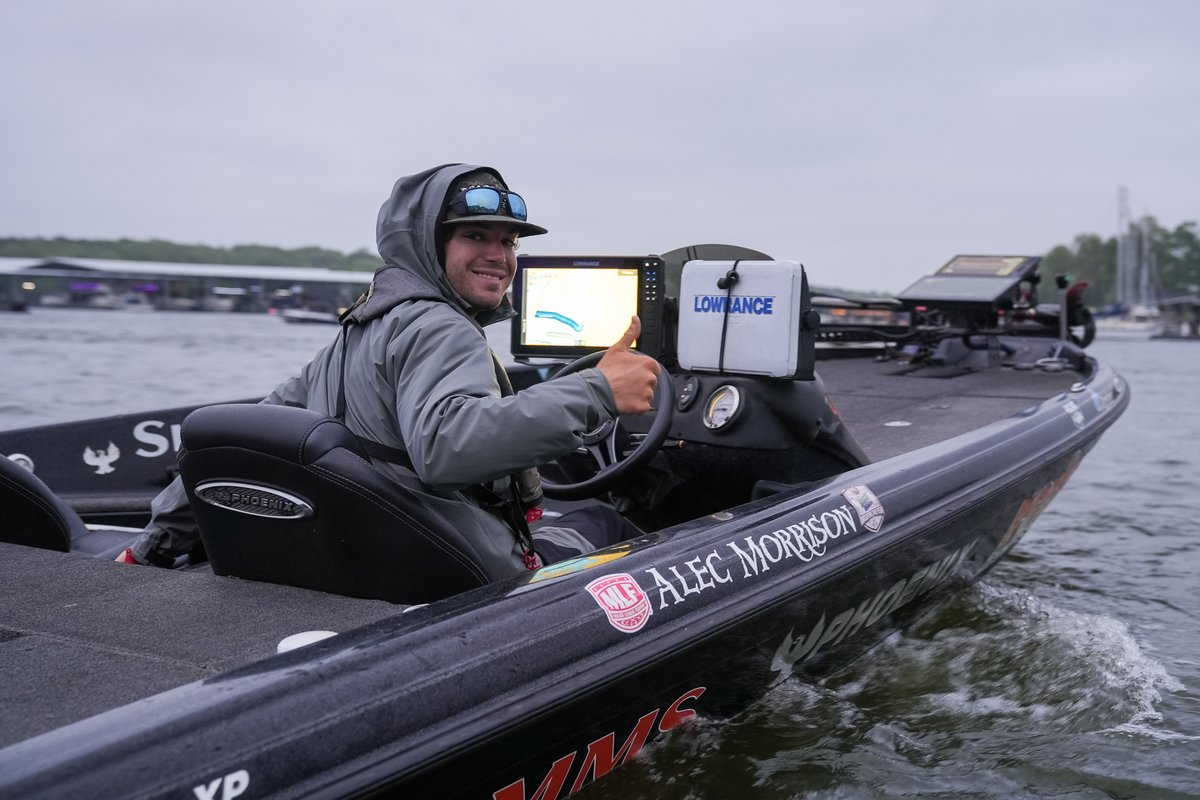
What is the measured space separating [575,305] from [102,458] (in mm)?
2376

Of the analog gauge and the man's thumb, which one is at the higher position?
the man's thumb

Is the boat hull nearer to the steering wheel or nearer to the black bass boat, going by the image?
the black bass boat

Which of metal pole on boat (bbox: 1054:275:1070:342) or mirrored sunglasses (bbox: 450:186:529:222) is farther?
metal pole on boat (bbox: 1054:275:1070:342)

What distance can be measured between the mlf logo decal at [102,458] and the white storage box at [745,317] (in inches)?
106

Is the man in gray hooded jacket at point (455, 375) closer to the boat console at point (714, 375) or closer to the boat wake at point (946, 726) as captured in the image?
the boat console at point (714, 375)

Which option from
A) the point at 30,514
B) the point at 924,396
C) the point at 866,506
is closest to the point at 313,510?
the point at 30,514

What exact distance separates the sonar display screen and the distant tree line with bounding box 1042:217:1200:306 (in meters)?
80.2

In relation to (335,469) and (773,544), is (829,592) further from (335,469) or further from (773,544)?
(335,469)

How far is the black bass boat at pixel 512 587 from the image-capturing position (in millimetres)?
1445

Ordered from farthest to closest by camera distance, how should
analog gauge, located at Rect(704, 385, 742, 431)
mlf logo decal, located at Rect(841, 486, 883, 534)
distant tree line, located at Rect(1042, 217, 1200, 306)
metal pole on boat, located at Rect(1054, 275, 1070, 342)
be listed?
distant tree line, located at Rect(1042, 217, 1200, 306) < metal pole on boat, located at Rect(1054, 275, 1070, 342) < analog gauge, located at Rect(704, 385, 742, 431) < mlf logo decal, located at Rect(841, 486, 883, 534)

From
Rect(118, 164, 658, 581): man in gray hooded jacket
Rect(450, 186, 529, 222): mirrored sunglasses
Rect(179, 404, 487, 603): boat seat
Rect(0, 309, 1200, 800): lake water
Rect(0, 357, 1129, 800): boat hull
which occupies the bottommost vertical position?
Rect(0, 309, 1200, 800): lake water

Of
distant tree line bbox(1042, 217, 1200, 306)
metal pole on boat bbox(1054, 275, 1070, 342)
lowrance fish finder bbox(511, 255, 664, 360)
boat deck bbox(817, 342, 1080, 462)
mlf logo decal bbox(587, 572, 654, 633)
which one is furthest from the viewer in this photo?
distant tree line bbox(1042, 217, 1200, 306)

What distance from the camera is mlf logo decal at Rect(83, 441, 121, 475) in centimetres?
436

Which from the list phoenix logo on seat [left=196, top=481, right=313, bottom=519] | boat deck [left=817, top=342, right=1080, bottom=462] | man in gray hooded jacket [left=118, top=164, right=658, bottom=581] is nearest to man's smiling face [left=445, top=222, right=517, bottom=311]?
man in gray hooded jacket [left=118, top=164, right=658, bottom=581]
